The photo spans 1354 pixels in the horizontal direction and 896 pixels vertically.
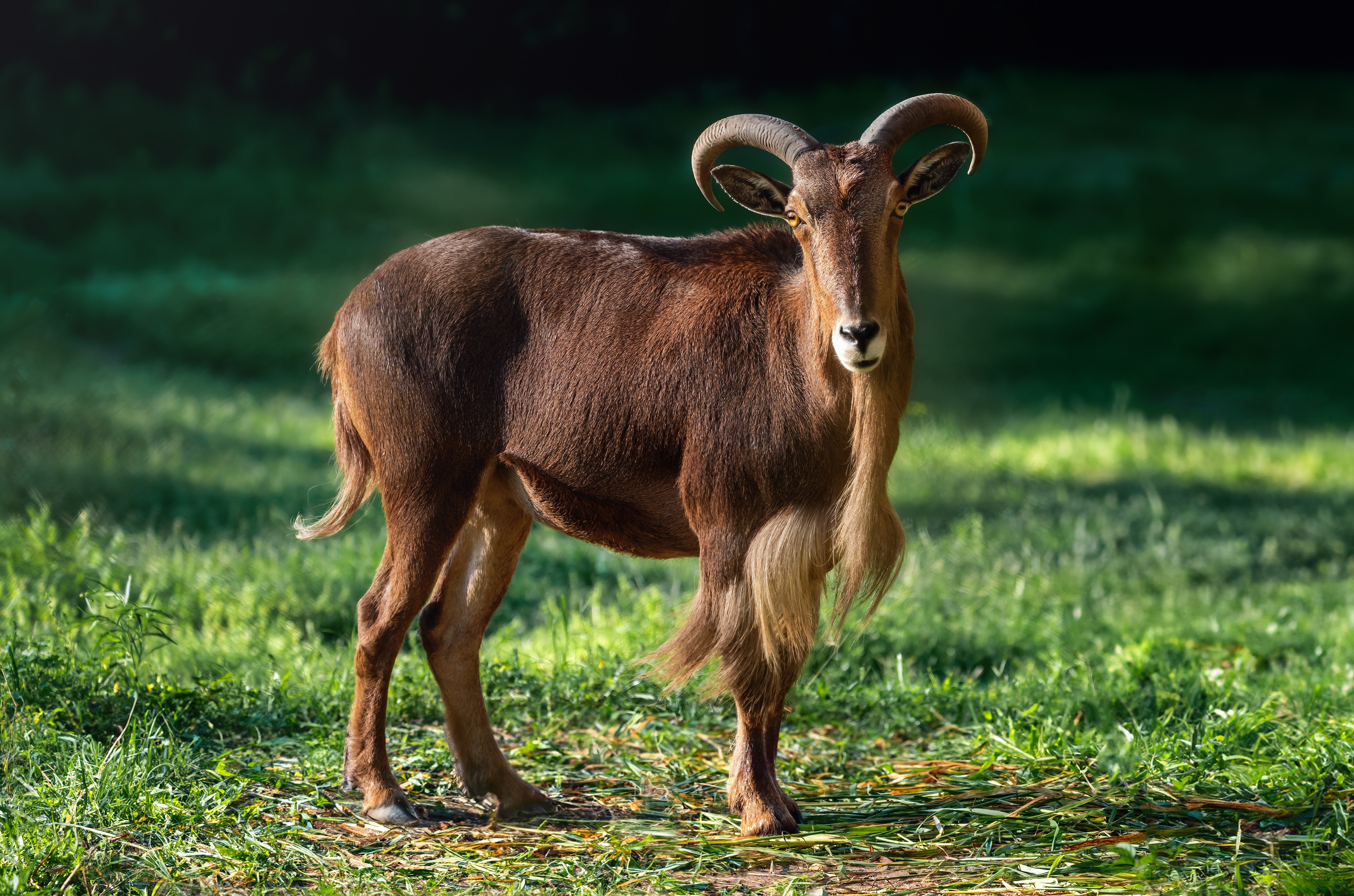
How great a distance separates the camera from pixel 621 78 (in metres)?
16.0

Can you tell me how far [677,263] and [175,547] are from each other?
4.38 meters

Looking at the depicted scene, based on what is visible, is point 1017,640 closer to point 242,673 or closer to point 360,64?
point 242,673

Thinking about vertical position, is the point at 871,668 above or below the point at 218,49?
below

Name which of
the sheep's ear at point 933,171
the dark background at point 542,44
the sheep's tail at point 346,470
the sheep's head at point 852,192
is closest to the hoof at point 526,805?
the sheep's tail at point 346,470

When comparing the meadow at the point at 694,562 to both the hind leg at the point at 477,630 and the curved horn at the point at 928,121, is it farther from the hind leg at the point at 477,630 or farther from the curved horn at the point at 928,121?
the curved horn at the point at 928,121

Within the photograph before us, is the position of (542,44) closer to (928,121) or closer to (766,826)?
(928,121)

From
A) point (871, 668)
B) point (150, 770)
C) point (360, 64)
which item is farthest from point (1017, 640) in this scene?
point (360, 64)

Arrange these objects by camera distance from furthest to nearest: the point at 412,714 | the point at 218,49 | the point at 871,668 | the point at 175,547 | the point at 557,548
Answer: the point at 218,49 → the point at 557,548 → the point at 175,547 → the point at 871,668 → the point at 412,714

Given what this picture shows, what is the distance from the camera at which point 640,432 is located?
185 inches

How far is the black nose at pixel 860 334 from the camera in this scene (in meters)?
4.05

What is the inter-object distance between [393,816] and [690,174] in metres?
12.2

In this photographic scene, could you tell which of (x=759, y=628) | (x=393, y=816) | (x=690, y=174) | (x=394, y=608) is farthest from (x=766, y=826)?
(x=690, y=174)

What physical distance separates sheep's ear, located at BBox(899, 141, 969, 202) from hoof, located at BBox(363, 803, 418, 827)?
9.28 feet

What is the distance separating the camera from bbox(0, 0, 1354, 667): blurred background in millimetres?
14555
